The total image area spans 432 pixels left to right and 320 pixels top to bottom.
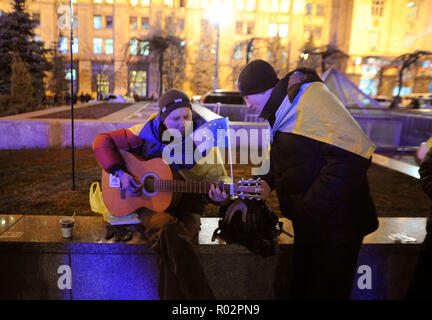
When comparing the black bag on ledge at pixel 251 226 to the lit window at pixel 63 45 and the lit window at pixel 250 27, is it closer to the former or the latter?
the lit window at pixel 63 45

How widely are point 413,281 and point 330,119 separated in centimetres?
140

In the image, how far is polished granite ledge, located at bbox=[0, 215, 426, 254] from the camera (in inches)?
106

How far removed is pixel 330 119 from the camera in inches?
77.0

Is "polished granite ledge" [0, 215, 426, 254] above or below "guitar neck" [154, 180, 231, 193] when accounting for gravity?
below

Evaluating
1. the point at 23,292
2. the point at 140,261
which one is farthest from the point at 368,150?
the point at 23,292

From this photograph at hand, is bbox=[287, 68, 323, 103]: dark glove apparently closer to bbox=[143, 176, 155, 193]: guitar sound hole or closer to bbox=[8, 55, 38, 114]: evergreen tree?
bbox=[143, 176, 155, 193]: guitar sound hole

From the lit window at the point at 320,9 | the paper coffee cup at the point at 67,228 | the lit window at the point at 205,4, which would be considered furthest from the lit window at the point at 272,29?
the paper coffee cup at the point at 67,228

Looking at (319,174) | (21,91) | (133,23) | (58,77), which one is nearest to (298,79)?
(319,174)

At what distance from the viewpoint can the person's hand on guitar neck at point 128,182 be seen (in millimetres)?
2730

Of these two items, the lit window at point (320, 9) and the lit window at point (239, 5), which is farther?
the lit window at point (320, 9)

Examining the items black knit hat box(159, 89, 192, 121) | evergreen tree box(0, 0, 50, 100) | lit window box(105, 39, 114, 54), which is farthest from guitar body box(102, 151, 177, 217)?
lit window box(105, 39, 114, 54)

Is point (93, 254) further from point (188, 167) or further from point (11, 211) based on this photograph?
point (11, 211)

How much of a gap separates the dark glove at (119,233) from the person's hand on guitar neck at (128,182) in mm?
336

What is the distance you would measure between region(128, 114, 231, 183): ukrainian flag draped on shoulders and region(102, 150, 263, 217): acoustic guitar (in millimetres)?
104
